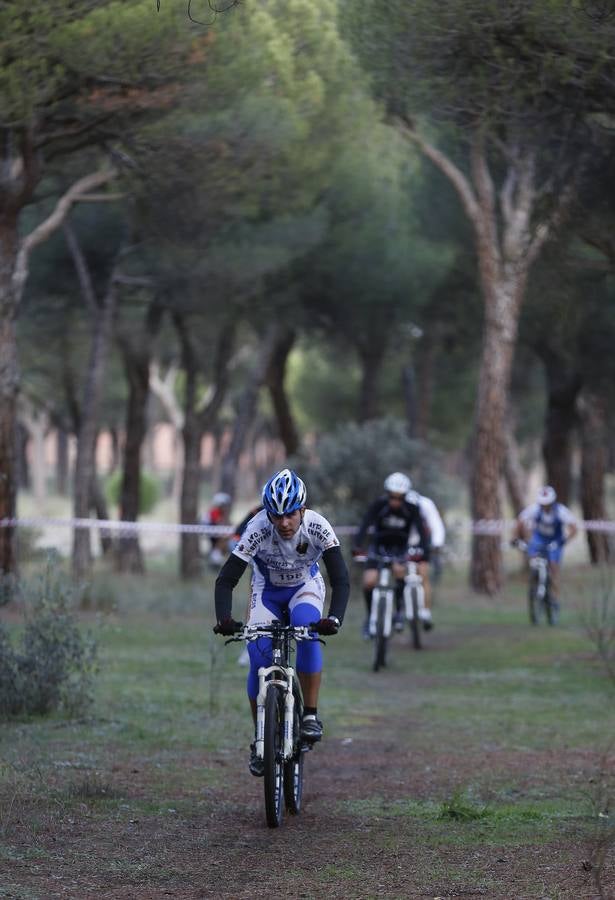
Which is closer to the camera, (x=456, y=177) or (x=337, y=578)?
(x=337, y=578)

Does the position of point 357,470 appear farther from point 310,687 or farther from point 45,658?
point 310,687

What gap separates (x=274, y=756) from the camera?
805cm

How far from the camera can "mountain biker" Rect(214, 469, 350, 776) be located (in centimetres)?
830

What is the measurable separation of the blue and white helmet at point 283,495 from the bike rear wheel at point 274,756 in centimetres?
94

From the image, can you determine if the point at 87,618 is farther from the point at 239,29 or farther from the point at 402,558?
the point at 239,29

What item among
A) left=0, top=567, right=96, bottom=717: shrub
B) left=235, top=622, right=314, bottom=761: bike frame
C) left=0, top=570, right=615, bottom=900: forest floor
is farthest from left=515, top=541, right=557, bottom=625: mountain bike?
left=235, top=622, right=314, bottom=761: bike frame

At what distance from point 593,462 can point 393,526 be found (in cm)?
2035

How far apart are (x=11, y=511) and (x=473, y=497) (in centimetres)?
1058

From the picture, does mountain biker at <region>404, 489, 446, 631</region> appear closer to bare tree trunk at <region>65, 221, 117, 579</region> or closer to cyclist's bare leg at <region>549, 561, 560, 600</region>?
cyclist's bare leg at <region>549, 561, 560, 600</region>

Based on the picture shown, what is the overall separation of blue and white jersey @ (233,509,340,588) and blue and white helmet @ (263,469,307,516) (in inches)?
10.0

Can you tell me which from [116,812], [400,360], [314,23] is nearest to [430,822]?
[116,812]

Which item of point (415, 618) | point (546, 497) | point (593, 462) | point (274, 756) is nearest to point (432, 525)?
point (415, 618)

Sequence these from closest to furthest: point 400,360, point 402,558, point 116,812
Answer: point 116,812 < point 402,558 < point 400,360

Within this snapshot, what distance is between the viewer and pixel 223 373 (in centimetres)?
3344
